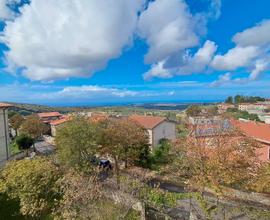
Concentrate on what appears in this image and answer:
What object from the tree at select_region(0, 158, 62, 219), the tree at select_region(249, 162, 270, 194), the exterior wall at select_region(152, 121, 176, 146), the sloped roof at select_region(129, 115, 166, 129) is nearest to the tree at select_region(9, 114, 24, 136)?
the sloped roof at select_region(129, 115, 166, 129)

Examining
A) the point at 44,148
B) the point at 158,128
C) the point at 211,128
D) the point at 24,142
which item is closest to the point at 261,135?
the point at 211,128

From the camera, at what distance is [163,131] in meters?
43.9

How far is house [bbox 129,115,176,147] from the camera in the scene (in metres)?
41.5

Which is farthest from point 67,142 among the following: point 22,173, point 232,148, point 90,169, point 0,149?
point 232,148

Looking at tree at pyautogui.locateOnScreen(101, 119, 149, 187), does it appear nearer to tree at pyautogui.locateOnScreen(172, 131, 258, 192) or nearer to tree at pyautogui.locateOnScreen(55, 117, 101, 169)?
tree at pyautogui.locateOnScreen(55, 117, 101, 169)

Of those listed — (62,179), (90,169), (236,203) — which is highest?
(62,179)

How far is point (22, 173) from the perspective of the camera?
16.0 metres

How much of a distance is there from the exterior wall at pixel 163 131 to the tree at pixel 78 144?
16241 mm

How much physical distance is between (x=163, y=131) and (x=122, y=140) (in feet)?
57.2

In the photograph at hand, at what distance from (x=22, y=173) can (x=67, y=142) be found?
1051cm

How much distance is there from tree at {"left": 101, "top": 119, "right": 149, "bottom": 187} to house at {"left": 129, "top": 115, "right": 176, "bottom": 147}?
1129cm

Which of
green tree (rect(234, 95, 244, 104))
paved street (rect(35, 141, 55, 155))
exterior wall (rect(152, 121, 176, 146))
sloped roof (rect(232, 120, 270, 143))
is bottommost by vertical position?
paved street (rect(35, 141, 55, 155))

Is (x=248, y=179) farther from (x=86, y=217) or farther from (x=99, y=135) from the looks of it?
(x=99, y=135)

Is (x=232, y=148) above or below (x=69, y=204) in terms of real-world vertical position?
above
